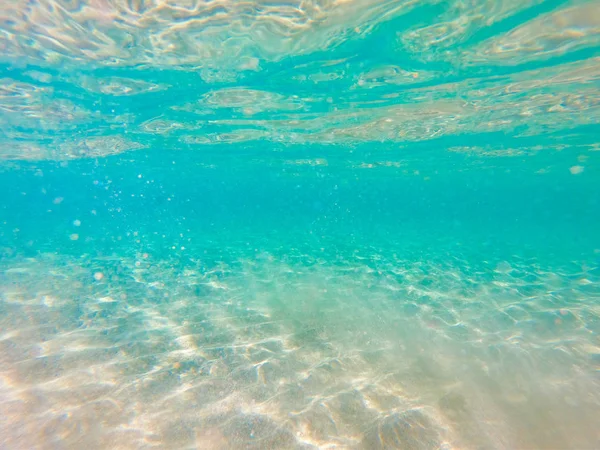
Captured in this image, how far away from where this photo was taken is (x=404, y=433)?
4867mm

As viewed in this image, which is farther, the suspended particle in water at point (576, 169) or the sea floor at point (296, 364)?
the suspended particle in water at point (576, 169)

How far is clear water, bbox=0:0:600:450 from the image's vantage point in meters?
5.18

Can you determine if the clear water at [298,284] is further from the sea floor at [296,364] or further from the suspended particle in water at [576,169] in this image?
the suspended particle in water at [576,169]

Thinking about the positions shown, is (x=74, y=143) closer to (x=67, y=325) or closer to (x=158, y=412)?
(x=67, y=325)

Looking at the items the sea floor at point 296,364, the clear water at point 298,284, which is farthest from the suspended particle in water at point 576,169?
the sea floor at point 296,364

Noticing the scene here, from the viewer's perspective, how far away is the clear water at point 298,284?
17.0 feet

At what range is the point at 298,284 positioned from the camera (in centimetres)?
1276

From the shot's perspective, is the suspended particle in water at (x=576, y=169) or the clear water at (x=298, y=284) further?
the suspended particle in water at (x=576, y=169)

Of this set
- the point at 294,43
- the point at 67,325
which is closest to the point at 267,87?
the point at 294,43

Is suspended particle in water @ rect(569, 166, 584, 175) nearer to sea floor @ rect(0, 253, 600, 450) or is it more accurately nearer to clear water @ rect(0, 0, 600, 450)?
clear water @ rect(0, 0, 600, 450)

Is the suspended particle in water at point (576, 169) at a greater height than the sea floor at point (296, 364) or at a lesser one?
lesser

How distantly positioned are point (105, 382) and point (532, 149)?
31280 mm

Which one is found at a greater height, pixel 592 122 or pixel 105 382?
pixel 592 122

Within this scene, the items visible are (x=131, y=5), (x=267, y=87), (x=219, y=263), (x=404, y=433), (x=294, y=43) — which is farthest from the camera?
(x=219, y=263)
